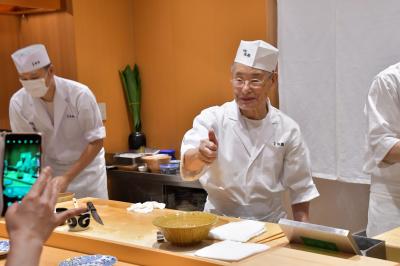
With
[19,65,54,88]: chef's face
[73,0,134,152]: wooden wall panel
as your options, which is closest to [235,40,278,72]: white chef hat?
[19,65,54,88]: chef's face

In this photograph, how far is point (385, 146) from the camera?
8.13 feet

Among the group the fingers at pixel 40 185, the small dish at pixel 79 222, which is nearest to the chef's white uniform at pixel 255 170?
the small dish at pixel 79 222

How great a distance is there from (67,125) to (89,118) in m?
0.16

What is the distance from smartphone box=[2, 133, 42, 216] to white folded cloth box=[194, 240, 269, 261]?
0.55 m

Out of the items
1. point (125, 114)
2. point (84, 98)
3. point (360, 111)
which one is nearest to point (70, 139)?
point (84, 98)

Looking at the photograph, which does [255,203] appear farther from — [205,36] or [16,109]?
[205,36]

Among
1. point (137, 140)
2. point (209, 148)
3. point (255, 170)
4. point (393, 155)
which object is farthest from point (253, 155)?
point (137, 140)

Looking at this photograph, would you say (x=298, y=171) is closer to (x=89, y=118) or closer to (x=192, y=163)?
(x=192, y=163)

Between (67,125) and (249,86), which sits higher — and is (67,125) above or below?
below

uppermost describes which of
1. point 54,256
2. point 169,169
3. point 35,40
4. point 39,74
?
point 35,40

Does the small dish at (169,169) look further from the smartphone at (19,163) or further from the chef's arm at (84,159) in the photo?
the smartphone at (19,163)

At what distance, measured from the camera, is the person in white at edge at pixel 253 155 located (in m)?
2.37

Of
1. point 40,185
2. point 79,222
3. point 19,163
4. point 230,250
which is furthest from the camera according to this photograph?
point 79,222

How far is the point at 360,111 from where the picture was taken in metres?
3.21
